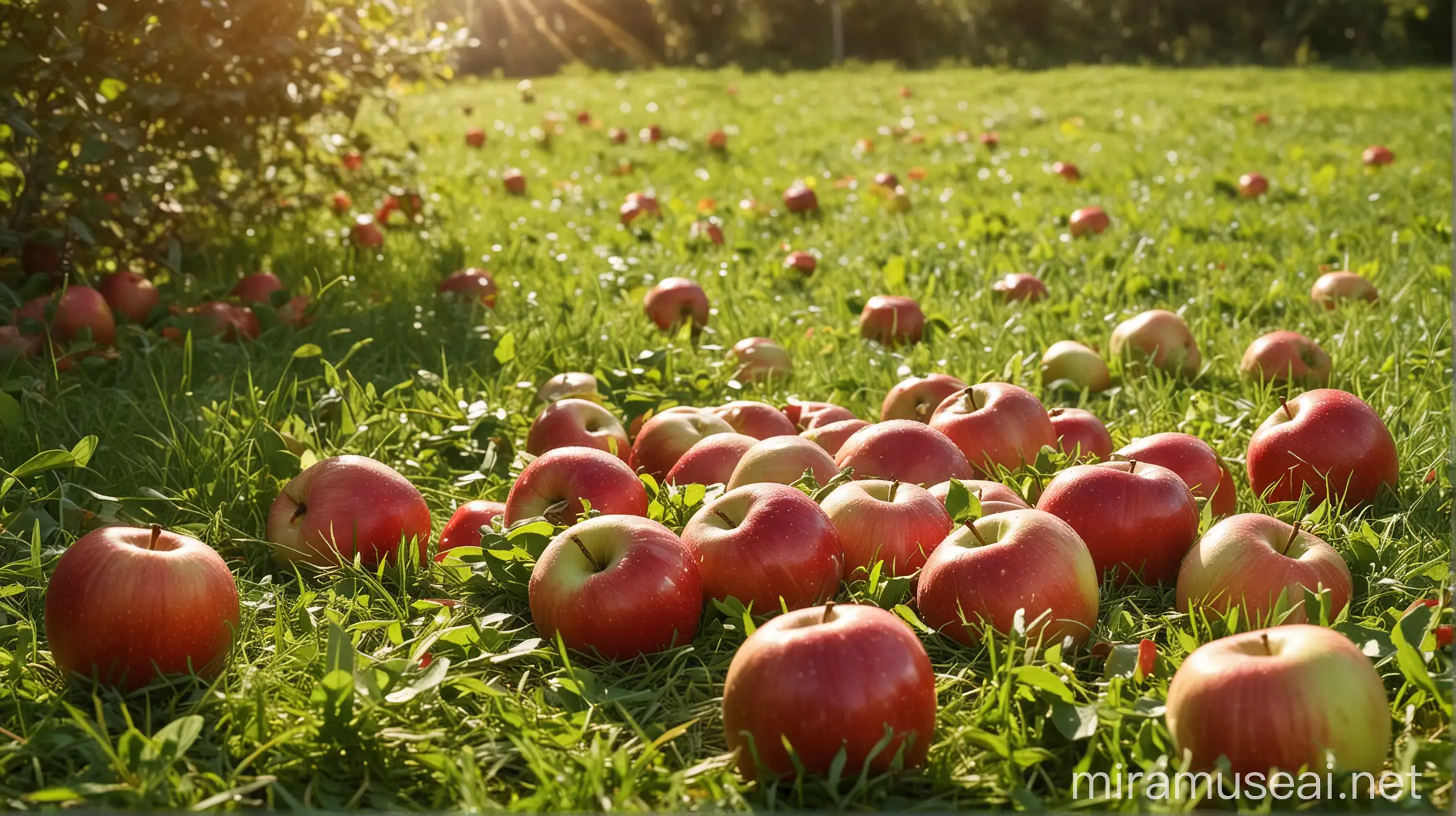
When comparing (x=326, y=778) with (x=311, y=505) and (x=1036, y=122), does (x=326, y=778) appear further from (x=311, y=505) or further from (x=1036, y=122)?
(x=1036, y=122)

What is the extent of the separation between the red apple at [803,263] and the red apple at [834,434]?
242 centimetres

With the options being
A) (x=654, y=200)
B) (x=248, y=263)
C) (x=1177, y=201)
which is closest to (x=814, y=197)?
(x=654, y=200)

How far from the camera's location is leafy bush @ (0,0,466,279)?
13.4ft

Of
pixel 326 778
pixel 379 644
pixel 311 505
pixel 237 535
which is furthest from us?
pixel 237 535

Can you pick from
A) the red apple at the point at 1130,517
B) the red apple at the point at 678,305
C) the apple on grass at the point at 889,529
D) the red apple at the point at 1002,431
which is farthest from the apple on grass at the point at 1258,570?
the red apple at the point at 678,305

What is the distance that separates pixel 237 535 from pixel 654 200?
4.09 metres

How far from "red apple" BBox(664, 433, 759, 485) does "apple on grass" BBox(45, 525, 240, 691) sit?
105cm

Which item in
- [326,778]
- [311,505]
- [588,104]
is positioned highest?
[588,104]

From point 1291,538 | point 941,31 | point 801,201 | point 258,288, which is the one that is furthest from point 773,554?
point 941,31

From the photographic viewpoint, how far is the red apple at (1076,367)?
374 cm

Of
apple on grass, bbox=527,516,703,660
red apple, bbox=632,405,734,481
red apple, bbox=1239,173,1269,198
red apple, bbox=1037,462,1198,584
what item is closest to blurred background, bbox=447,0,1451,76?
red apple, bbox=1239,173,1269,198

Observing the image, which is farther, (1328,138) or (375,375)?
(1328,138)

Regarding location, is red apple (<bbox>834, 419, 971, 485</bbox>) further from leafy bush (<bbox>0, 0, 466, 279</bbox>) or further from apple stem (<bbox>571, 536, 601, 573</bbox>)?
leafy bush (<bbox>0, 0, 466, 279</bbox>)

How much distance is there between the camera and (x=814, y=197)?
677cm
